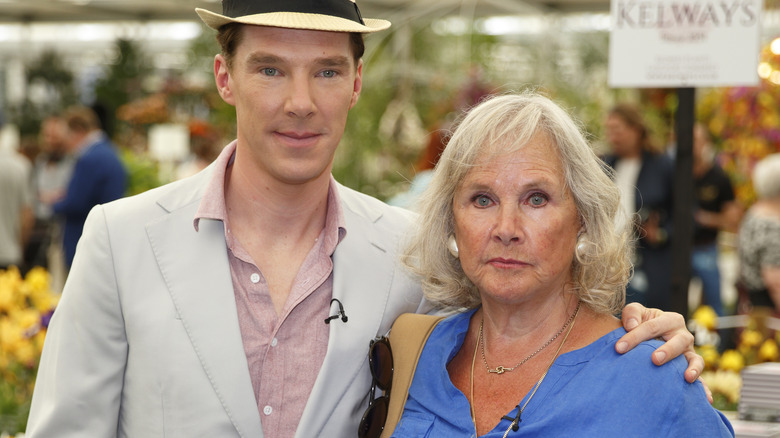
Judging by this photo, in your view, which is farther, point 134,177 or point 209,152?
point 134,177

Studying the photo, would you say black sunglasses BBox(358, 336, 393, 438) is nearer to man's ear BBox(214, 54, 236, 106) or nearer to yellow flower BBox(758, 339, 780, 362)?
man's ear BBox(214, 54, 236, 106)

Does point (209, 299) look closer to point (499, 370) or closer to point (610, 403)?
point (499, 370)

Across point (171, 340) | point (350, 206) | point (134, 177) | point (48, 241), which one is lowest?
point (48, 241)

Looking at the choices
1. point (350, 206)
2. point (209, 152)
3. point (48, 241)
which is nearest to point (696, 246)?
point (209, 152)

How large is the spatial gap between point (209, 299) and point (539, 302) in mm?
655

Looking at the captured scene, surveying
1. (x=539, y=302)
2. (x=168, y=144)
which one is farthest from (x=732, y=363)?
(x=168, y=144)

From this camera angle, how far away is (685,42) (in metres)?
2.44

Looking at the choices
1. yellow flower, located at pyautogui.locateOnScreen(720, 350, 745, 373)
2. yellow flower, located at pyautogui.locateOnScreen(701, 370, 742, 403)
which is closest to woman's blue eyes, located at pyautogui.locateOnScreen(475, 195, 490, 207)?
yellow flower, located at pyautogui.locateOnScreen(701, 370, 742, 403)

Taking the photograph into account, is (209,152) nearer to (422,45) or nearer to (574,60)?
(422,45)

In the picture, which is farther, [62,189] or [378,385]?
[62,189]

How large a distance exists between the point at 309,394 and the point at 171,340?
290 mm

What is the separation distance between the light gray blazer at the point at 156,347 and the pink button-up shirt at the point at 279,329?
0.13 feet

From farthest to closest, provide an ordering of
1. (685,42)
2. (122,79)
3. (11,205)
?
(122,79), (11,205), (685,42)

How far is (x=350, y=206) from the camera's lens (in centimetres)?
198
